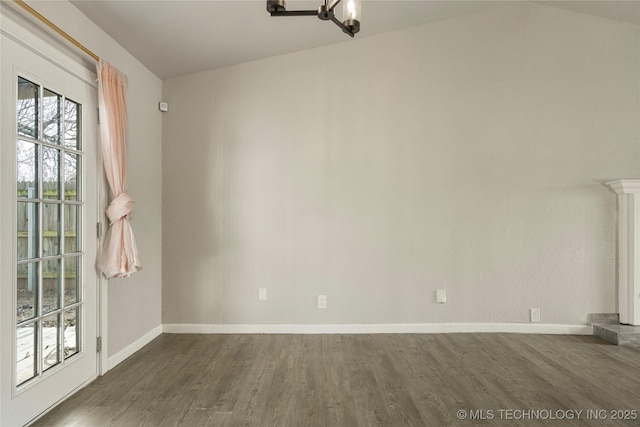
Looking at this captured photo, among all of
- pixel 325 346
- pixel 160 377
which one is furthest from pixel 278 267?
pixel 160 377

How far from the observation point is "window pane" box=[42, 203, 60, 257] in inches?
88.4

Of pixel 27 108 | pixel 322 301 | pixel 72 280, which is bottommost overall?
pixel 322 301

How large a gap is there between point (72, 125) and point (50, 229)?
716 mm

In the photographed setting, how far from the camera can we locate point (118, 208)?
2.77 meters

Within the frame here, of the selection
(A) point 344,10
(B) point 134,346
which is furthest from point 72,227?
(A) point 344,10

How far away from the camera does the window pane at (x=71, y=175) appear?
2.45m

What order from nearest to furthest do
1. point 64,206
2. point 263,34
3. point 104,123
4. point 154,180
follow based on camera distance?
point 64,206 < point 104,123 < point 263,34 < point 154,180

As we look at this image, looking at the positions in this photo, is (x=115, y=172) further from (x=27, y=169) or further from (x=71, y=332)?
(x=71, y=332)

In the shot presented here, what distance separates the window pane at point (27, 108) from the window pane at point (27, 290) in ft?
2.47

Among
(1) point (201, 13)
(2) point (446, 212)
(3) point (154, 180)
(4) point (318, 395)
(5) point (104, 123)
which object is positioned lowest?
(4) point (318, 395)

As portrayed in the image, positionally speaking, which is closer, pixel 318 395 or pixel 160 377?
pixel 318 395

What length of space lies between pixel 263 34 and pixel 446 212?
7.88 ft

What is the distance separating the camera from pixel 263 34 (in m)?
3.30

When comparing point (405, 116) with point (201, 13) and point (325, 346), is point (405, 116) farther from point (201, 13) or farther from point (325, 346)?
point (325, 346)
